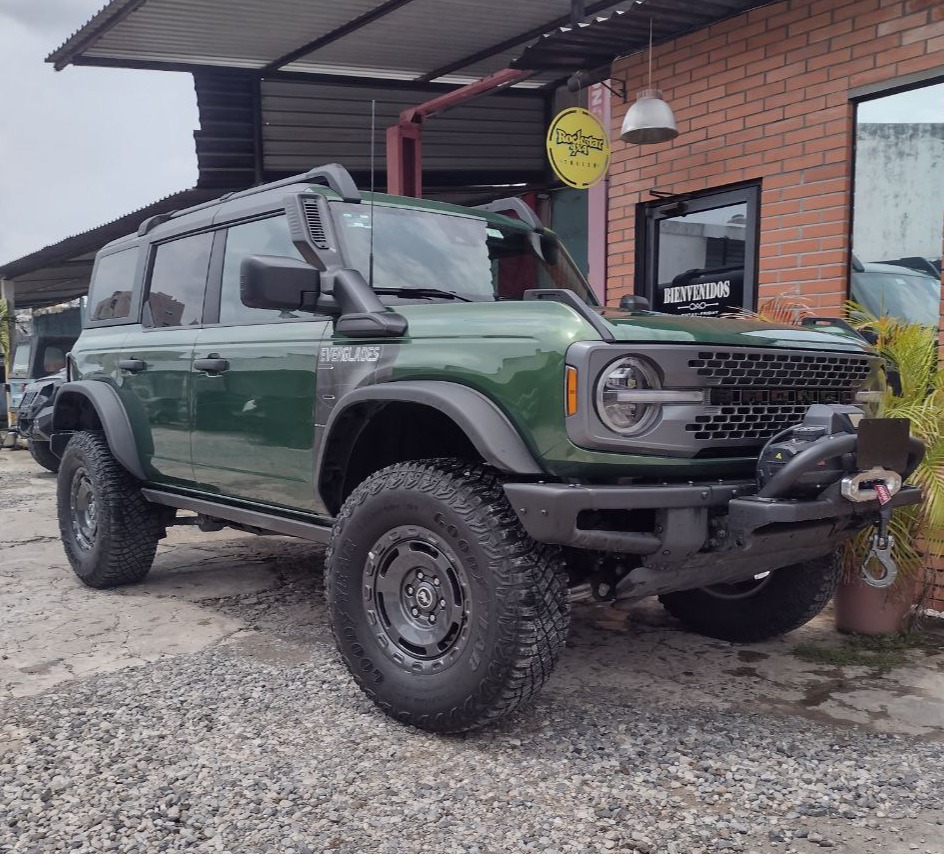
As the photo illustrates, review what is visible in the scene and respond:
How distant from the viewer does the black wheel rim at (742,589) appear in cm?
379

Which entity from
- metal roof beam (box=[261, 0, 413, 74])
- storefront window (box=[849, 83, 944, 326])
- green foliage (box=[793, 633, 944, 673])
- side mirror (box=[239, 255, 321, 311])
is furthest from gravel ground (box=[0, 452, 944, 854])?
metal roof beam (box=[261, 0, 413, 74])

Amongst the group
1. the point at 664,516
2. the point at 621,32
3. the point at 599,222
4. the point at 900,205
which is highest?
the point at 621,32

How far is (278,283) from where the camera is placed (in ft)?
9.90

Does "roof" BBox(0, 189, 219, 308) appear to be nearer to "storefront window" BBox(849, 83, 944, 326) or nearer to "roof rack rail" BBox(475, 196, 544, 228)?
"roof rack rail" BBox(475, 196, 544, 228)

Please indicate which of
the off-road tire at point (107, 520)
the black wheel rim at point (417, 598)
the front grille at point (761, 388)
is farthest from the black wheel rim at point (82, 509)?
the front grille at point (761, 388)

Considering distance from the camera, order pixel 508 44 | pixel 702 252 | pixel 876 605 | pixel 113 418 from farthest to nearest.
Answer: pixel 508 44, pixel 702 252, pixel 113 418, pixel 876 605

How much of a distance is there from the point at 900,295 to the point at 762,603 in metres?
2.13

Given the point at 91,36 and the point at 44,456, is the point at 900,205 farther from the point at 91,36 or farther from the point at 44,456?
the point at 44,456

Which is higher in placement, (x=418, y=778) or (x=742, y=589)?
(x=742, y=589)

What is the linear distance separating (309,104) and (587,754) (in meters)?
9.28

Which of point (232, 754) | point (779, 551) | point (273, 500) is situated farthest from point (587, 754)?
point (273, 500)

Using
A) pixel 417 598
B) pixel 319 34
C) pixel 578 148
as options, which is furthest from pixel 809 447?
pixel 319 34

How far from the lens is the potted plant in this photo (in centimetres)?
375

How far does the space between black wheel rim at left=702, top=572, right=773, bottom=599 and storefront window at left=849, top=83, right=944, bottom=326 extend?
186 centimetres
